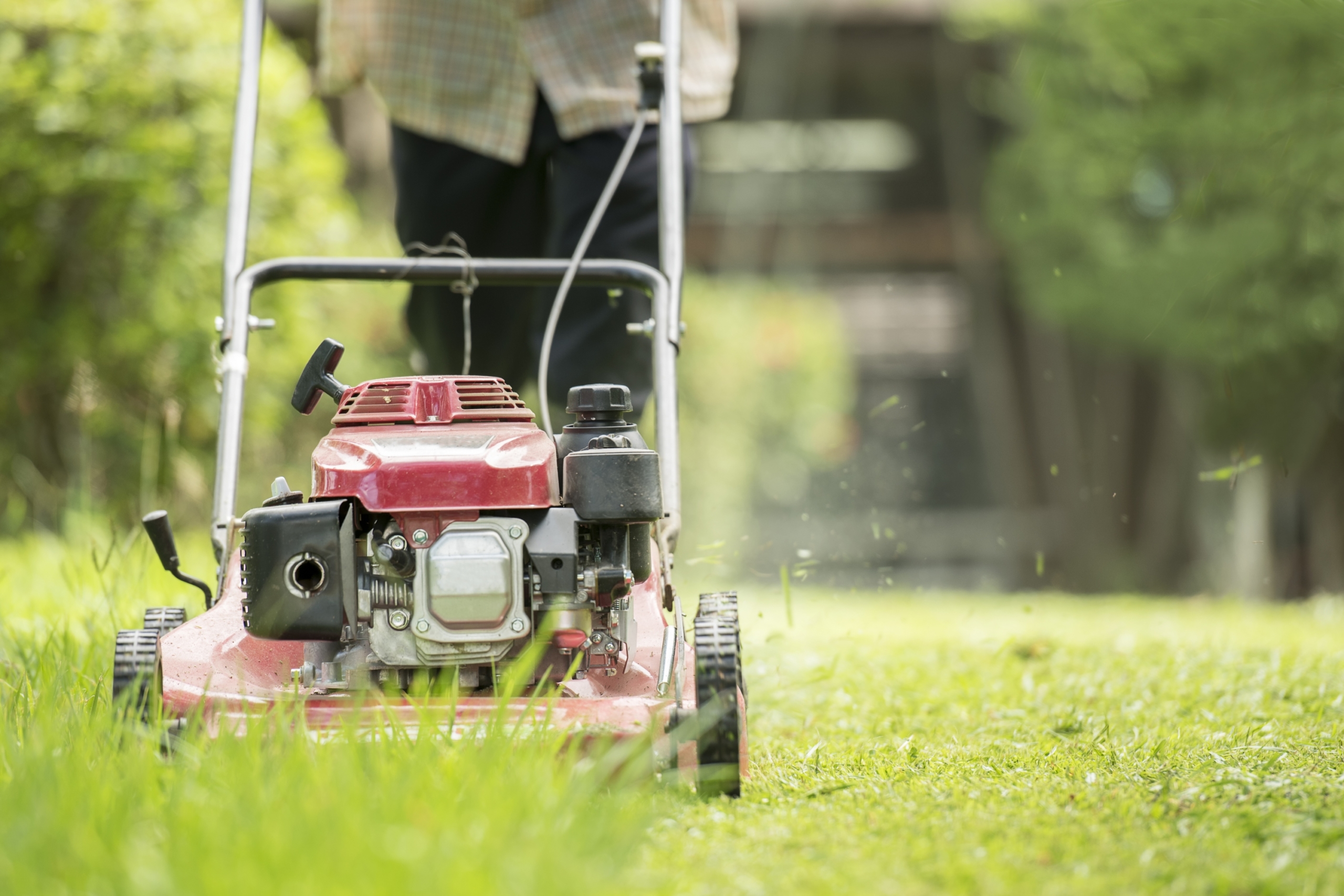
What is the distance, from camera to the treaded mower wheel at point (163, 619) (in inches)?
79.0

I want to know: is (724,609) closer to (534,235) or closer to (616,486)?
→ (616,486)

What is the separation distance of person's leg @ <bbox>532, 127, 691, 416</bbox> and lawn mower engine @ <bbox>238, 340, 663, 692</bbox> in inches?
31.4

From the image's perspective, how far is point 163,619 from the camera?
2104mm

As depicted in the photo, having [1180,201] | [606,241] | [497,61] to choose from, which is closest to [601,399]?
[606,241]

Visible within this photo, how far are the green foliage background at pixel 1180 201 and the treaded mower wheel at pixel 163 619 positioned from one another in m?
3.51

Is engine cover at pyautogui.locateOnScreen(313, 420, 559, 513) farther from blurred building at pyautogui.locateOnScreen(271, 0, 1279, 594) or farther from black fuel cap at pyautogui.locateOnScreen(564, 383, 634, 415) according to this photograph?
blurred building at pyautogui.locateOnScreen(271, 0, 1279, 594)

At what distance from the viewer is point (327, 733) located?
172 cm

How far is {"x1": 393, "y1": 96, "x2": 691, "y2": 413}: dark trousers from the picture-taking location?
2.75 m

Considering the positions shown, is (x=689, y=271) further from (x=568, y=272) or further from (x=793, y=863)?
(x=793, y=863)

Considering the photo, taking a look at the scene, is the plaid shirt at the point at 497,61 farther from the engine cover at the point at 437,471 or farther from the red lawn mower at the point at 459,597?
the engine cover at the point at 437,471

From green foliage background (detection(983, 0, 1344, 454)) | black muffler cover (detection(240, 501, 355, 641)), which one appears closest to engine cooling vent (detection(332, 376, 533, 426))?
black muffler cover (detection(240, 501, 355, 641))

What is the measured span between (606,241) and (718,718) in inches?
50.0

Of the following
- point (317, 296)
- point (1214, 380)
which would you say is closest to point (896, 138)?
point (1214, 380)

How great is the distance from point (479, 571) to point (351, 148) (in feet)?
24.0
